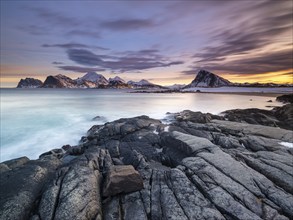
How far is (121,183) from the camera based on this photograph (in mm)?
8070

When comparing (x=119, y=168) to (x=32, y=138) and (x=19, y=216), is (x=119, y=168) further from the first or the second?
(x=32, y=138)

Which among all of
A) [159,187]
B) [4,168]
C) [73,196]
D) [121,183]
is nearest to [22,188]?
[73,196]

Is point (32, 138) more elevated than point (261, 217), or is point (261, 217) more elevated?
point (261, 217)

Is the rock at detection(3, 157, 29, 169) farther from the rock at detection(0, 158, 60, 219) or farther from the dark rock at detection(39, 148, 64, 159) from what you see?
the dark rock at detection(39, 148, 64, 159)

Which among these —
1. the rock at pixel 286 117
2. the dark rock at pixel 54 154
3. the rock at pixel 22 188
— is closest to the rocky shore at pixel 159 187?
the rock at pixel 22 188

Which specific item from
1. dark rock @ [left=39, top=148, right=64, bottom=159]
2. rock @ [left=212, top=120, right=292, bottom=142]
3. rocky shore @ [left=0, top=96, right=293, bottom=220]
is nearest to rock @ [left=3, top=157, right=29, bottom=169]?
rocky shore @ [left=0, top=96, right=293, bottom=220]

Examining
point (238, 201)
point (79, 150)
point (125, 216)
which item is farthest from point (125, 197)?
point (79, 150)

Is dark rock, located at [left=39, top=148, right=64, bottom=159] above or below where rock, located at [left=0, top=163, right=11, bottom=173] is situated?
below

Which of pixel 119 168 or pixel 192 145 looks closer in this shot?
pixel 119 168

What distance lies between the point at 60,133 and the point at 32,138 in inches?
112

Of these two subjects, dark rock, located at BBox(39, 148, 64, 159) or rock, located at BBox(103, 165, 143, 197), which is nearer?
rock, located at BBox(103, 165, 143, 197)

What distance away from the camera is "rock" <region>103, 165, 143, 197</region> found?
7.91 meters

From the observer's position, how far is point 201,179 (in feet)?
27.9

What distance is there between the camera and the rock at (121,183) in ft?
25.9
